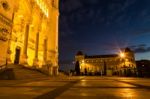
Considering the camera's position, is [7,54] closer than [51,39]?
Yes

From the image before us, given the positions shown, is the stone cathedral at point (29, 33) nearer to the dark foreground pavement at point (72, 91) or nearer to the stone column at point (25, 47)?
the stone column at point (25, 47)

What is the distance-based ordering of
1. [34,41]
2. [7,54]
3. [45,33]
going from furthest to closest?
[45,33]
[34,41]
[7,54]

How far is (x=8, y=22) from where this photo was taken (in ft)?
103

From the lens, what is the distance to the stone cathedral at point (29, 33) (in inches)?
1228

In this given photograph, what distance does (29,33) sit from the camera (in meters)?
44.4

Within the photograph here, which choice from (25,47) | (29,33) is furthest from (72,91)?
(29,33)

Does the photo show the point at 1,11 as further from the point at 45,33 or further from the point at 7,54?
the point at 45,33

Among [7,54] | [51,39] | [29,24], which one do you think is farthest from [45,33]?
[7,54]

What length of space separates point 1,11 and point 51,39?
30375mm

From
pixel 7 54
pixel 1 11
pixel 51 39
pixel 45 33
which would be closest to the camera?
pixel 1 11

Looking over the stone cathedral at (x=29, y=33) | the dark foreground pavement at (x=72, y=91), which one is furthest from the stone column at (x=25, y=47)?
the dark foreground pavement at (x=72, y=91)

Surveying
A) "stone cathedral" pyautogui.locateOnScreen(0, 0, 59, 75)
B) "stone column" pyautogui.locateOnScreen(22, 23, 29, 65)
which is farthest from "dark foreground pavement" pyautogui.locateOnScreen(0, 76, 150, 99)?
"stone column" pyautogui.locateOnScreen(22, 23, 29, 65)

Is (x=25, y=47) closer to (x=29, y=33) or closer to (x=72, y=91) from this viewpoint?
(x=29, y=33)

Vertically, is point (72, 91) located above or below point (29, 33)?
below
